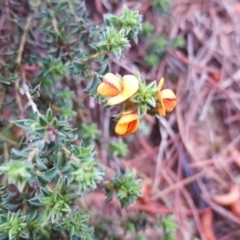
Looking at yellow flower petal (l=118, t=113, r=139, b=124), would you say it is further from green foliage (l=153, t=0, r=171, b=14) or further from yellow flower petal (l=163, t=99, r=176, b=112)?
green foliage (l=153, t=0, r=171, b=14)

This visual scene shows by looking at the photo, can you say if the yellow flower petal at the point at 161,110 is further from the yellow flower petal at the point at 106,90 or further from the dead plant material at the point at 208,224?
the dead plant material at the point at 208,224

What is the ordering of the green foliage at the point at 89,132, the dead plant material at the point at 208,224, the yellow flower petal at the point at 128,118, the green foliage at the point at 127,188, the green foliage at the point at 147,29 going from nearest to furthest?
the yellow flower petal at the point at 128,118
the green foliage at the point at 127,188
the green foliage at the point at 89,132
the dead plant material at the point at 208,224
the green foliage at the point at 147,29

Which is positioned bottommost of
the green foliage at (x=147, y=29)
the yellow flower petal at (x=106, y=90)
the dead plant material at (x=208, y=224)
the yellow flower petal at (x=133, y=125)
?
the dead plant material at (x=208, y=224)

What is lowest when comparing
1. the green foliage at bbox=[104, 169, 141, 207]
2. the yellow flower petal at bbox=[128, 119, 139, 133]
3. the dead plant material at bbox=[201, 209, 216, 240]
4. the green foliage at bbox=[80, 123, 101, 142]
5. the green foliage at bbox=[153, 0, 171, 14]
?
the dead plant material at bbox=[201, 209, 216, 240]

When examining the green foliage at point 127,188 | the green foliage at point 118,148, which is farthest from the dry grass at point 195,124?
the green foliage at point 127,188

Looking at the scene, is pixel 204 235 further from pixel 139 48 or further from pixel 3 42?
pixel 3 42

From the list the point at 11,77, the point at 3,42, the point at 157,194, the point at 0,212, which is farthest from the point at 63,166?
the point at 157,194

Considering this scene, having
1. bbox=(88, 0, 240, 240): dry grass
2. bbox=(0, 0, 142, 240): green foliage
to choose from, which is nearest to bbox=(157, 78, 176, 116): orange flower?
bbox=(0, 0, 142, 240): green foliage
